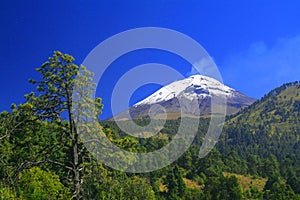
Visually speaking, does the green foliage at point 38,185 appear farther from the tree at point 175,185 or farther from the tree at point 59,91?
the tree at point 175,185

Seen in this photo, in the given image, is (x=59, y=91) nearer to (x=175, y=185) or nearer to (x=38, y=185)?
(x=38, y=185)

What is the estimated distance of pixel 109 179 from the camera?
49.4ft

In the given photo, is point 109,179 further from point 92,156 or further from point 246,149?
point 246,149

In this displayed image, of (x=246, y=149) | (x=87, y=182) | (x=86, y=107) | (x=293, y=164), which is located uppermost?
(x=246, y=149)

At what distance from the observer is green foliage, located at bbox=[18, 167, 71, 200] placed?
27094mm

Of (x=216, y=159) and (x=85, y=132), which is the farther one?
(x=216, y=159)

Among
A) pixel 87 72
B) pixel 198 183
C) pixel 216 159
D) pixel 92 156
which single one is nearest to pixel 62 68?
pixel 87 72

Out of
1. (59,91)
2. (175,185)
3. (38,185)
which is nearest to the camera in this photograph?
(59,91)

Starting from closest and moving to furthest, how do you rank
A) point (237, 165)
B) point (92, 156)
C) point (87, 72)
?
point (87, 72)
point (92, 156)
point (237, 165)

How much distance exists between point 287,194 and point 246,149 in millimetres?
117165

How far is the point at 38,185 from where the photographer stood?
93.1 ft

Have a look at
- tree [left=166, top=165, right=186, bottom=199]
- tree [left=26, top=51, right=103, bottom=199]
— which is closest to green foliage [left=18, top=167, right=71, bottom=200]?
tree [left=26, top=51, right=103, bottom=199]

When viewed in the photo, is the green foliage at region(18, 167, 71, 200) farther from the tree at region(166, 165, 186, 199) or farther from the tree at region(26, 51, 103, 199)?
the tree at region(166, 165, 186, 199)

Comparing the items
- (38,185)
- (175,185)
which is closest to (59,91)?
(38,185)
